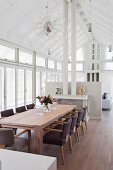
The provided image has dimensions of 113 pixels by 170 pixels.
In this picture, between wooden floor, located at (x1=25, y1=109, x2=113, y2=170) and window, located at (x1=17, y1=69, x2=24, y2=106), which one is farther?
window, located at (x1=17, y1=69, x2=24, y2=106)

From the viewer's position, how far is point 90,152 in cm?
416

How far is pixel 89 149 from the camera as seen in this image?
435 centimetres

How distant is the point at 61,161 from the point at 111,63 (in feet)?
38.8

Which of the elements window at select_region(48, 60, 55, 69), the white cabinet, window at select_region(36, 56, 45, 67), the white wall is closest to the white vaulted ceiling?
window at select_region(36, 56, 45, 67)

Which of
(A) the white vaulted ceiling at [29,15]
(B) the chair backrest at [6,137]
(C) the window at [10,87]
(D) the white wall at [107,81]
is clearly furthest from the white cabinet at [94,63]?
(B) the chair backrest at [6,137]

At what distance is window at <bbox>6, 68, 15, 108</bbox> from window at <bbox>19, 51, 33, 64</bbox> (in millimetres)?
803

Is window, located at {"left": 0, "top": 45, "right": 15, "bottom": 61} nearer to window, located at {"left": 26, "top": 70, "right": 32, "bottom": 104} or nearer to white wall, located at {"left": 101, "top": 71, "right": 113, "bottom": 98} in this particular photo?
window, located at {"left": 26, "top": 70, "right": 32, "bottom": 104}

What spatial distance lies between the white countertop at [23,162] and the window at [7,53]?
6049 millimetres

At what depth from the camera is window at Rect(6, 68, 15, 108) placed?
7.83 metres

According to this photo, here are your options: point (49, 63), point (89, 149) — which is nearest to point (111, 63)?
point (49, 63)

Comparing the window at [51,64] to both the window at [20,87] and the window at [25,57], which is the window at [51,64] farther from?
the window at [20,87]

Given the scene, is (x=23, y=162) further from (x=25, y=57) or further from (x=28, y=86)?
(x=28, y=86)

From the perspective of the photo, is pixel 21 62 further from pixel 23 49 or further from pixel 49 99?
pixel 49 99

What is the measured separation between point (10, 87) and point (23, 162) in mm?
6808
